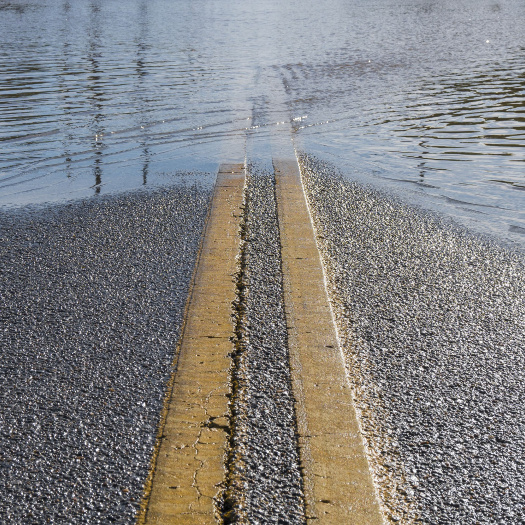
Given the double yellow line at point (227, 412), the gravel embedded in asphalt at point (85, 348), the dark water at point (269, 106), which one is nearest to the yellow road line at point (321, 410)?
the double yellow line at point (227, 412)

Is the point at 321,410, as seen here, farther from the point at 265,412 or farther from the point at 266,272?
the point at 266,272

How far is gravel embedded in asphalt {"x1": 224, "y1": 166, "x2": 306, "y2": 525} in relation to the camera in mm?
2070

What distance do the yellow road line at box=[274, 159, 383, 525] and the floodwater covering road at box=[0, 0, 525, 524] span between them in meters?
0.05

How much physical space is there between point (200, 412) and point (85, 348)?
0.70m

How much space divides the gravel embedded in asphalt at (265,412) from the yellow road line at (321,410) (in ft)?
0.13

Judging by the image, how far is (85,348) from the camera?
2939mm

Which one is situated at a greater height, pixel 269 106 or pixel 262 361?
pixel 269 106

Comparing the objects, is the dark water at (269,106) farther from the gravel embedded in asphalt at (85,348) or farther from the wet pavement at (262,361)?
the gravel embedded in asphalt at (85,348)

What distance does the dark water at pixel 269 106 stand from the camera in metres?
5.82

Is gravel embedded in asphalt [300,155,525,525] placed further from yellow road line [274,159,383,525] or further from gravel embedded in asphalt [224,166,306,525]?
gravel embedded in asphalt [224,166,306,525]

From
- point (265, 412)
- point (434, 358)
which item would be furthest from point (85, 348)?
point (434, 358)

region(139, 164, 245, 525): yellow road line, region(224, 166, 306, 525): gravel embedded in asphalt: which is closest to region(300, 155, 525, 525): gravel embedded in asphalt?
region(224, 166, 306, 525): gravel embedded in asphalt

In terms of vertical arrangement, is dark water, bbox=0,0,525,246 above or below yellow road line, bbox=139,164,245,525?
above

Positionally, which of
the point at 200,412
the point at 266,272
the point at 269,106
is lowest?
the point at 200,412
